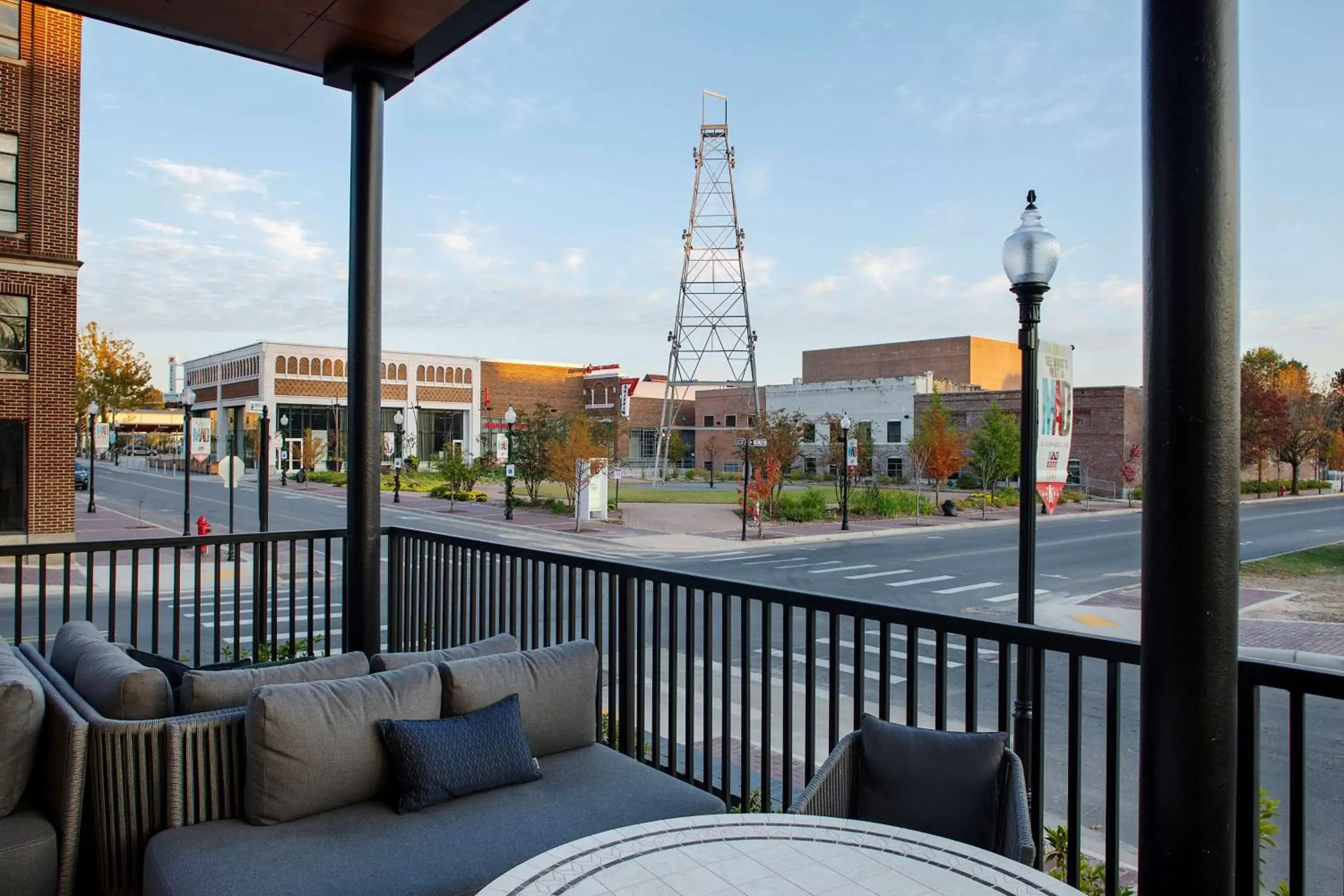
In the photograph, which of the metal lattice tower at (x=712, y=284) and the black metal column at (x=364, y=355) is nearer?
the black metal column at (x=364, y=355)

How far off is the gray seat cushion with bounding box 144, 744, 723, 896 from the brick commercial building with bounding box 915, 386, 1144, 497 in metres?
39.3

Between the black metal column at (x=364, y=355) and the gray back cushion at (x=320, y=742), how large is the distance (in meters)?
1.92

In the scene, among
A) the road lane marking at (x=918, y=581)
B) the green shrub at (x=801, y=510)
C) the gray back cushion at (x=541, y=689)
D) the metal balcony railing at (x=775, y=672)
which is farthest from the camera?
the green shrub at (x=801, y=510)

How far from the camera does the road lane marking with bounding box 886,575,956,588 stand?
14648mm

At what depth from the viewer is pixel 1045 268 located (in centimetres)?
438

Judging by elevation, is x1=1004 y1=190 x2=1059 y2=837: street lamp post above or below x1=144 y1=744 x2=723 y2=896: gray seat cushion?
above

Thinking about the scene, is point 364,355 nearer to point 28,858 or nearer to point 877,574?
point 28,858

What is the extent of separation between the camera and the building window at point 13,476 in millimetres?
18219

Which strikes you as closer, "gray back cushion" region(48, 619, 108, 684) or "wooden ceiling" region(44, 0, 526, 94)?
"gray back cushion" region(48, 619, 108, 684)

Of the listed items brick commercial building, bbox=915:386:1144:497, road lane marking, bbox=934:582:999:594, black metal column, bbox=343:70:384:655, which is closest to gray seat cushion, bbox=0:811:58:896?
black metal column, bbox=343:70:384:655

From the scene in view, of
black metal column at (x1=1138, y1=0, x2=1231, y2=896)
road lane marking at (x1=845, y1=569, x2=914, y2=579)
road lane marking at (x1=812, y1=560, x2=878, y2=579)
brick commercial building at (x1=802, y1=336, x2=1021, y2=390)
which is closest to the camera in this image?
black metal column at (x1=1138, y1=0, x2=1231, y2=896)

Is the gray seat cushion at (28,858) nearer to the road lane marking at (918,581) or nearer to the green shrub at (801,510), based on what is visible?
the road lane marking at (918,581)

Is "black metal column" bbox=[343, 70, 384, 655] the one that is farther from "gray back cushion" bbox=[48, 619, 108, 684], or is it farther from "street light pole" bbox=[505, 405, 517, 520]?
"street light pole" bbox=[505, 405, 517, 520]

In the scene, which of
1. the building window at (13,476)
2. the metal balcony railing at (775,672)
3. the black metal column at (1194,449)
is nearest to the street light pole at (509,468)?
the building window at (13,476)
